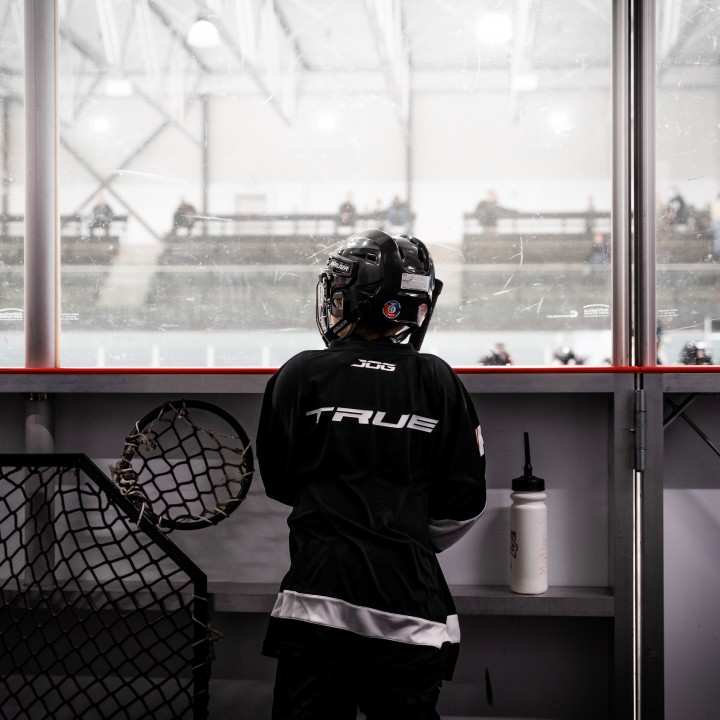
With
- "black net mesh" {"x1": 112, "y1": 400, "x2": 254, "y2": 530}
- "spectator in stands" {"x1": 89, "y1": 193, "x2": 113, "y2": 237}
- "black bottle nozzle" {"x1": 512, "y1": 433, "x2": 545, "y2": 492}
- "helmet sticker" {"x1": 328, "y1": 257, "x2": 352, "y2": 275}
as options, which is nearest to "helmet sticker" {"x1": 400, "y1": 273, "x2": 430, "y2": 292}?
"helmet sticker" {"x1": 328, "y1": 257, "x2": 352, "y2": 275}

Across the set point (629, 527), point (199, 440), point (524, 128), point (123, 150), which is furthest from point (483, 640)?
point (123, 150)

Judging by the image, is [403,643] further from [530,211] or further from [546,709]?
[530,211]

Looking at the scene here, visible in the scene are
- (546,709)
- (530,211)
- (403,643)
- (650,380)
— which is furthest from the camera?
Result: (530,211)

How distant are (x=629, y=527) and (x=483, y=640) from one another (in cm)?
62

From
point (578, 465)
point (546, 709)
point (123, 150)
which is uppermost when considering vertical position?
point (123, 150)

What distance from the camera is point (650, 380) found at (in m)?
2.23

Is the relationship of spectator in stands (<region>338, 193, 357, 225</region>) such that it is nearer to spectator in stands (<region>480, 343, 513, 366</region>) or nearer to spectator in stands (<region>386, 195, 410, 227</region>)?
spectator in stands (<region>386, 195, 410, 227</region>)

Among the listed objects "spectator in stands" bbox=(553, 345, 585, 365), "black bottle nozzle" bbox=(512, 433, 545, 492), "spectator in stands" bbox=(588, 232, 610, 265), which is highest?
"spectator in stands" bbox=(588, 232, 610, 265)

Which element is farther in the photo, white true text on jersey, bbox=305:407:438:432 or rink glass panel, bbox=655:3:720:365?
rink glass panel, bbox=655:3:720:365

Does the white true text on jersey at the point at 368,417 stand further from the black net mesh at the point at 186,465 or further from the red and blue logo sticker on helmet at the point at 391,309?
the black net mesh at the point at 186,465

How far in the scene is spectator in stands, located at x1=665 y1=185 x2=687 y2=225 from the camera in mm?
2467

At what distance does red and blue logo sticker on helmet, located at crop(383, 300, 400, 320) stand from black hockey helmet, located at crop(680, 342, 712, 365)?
3.95ft

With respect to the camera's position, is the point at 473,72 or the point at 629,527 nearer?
the point at 629,527

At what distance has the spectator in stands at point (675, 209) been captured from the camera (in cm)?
247
